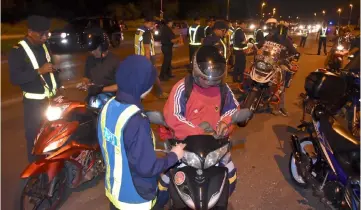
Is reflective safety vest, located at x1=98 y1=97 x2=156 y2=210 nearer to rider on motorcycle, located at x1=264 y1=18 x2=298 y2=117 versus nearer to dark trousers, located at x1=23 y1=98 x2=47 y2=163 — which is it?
dark trousers, located at x1=23 y1=98 x2=47 y2=163

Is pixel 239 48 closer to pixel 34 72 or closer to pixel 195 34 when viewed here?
pixel 195 34

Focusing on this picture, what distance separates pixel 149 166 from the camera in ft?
7.23

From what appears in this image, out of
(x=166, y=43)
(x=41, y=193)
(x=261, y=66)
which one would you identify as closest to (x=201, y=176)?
(x=41, y=193)

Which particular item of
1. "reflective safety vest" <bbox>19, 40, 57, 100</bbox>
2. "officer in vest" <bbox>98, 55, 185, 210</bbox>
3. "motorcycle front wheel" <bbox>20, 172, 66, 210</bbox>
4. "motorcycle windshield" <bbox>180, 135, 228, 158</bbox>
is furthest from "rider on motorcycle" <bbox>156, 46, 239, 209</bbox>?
"reflective safety vest" <bbox>19, 40, 57, 100</bbox>

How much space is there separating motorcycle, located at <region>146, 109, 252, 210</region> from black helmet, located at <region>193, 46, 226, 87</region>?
1.65 feet

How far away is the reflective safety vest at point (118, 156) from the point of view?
2.24 meters

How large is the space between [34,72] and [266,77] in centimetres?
448

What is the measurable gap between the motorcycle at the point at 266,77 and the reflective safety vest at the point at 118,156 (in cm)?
482

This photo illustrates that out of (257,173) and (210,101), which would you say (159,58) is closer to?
(257,173)

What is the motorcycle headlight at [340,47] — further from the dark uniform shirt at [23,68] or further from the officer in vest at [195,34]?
the dark uniform shirt at [23,68]

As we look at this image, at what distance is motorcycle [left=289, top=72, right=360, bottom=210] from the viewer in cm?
Result: 326

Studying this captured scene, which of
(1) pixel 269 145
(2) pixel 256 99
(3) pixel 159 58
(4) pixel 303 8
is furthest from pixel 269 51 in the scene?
(4) pixel 303 8

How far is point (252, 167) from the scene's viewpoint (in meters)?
5.12

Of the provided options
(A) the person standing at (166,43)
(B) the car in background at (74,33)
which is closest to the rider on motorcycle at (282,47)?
(A) the person standing at (166,43)
